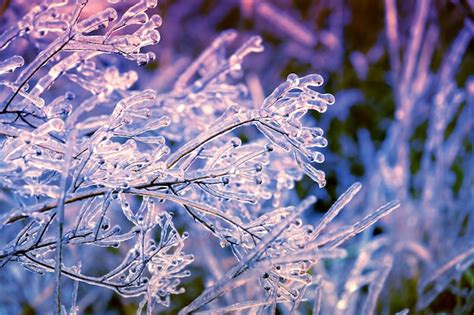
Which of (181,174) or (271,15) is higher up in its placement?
(271,15)

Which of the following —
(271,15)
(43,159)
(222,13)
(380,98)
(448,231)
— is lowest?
(448,231)

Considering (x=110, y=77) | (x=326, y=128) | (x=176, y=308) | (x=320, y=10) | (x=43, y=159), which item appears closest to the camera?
(x=43, y=159)

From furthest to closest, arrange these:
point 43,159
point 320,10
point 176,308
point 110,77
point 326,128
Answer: point 320,10 → point 326,128 → point 176,308 → point 110,77 → point 43,159

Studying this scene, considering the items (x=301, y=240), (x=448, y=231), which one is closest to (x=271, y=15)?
(x=448, y=231)

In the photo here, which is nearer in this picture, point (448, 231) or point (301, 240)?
point (301, 240)

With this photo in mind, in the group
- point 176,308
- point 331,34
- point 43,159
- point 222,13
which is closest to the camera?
point 43,159

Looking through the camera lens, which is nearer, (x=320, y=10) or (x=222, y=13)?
(x=320, y=10)

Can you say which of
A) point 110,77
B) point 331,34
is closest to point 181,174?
point 110,77

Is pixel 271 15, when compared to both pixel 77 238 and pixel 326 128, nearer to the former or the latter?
pixel 326 128

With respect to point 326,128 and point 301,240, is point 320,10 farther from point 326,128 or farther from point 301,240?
point 301,240
